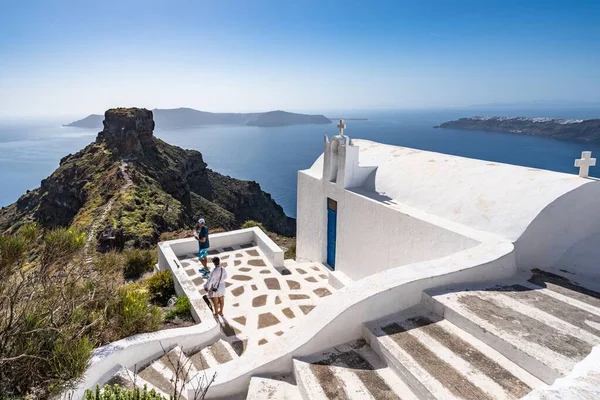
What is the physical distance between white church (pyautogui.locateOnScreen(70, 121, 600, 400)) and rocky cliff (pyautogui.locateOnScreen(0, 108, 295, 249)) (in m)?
14.3

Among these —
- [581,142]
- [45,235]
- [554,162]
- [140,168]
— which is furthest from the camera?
Answer: [581,142]

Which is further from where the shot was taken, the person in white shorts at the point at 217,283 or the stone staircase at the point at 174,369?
the person in white shorts at the point at 217,283

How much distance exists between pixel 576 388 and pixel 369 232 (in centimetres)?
554

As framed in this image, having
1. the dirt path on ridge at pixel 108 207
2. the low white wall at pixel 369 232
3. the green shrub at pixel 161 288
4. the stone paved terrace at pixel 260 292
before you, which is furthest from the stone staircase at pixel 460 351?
the dirt path on ridge at pixel 108 207

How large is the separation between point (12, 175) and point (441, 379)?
559ft

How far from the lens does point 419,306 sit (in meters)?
3.72

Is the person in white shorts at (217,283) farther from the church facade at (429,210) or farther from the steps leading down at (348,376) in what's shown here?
the steps leading down at (348,376)

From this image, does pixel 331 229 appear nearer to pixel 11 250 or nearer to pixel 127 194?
pixel 11 250

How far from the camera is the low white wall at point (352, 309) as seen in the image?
10.5ft

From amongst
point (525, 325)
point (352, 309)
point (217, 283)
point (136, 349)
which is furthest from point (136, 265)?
point (525, 325)

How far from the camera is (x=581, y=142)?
203ft

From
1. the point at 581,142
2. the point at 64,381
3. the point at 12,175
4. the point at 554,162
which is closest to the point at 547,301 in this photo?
the point at 64,381

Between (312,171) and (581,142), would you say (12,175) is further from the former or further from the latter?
(581,142)

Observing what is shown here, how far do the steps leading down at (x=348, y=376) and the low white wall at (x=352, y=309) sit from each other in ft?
0.48
